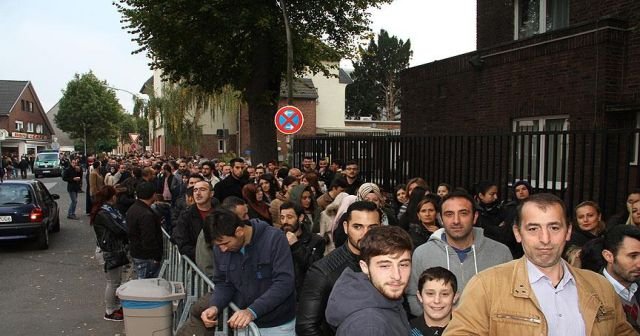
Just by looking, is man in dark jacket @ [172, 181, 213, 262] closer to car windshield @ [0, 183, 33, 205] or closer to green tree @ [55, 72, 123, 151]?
car windshield @ [0, 183, 33, 205]

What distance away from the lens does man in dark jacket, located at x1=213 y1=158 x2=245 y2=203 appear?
884 cm

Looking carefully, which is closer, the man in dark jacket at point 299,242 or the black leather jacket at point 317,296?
the black leather jacket at point 317,296

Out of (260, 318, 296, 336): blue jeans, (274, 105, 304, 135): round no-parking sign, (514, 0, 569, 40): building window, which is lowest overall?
(260, 318, 296, 336): blue jeans

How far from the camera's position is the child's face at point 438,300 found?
3203mm

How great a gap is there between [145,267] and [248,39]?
11.4 m

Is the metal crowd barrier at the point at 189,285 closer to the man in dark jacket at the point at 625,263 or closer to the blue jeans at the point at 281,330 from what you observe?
the blue jeans at the point at 281,330

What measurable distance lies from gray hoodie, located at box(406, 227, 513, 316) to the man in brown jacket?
1.49m

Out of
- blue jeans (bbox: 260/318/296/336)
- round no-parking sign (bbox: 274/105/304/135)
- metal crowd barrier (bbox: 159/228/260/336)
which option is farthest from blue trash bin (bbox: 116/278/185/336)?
round no-parking sign (bbox: 274/105/304/135)

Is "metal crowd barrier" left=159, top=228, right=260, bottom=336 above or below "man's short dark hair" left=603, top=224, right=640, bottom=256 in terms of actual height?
below

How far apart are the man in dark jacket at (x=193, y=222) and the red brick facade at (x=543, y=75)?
762 cm

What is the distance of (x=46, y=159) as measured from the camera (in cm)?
4175

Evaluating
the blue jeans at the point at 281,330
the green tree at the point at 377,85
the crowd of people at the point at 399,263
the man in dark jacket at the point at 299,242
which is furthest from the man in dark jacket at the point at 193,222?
the green tree at the point at 377,85

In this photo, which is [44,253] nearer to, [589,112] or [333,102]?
[589,112]

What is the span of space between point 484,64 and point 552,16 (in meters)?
1.98
